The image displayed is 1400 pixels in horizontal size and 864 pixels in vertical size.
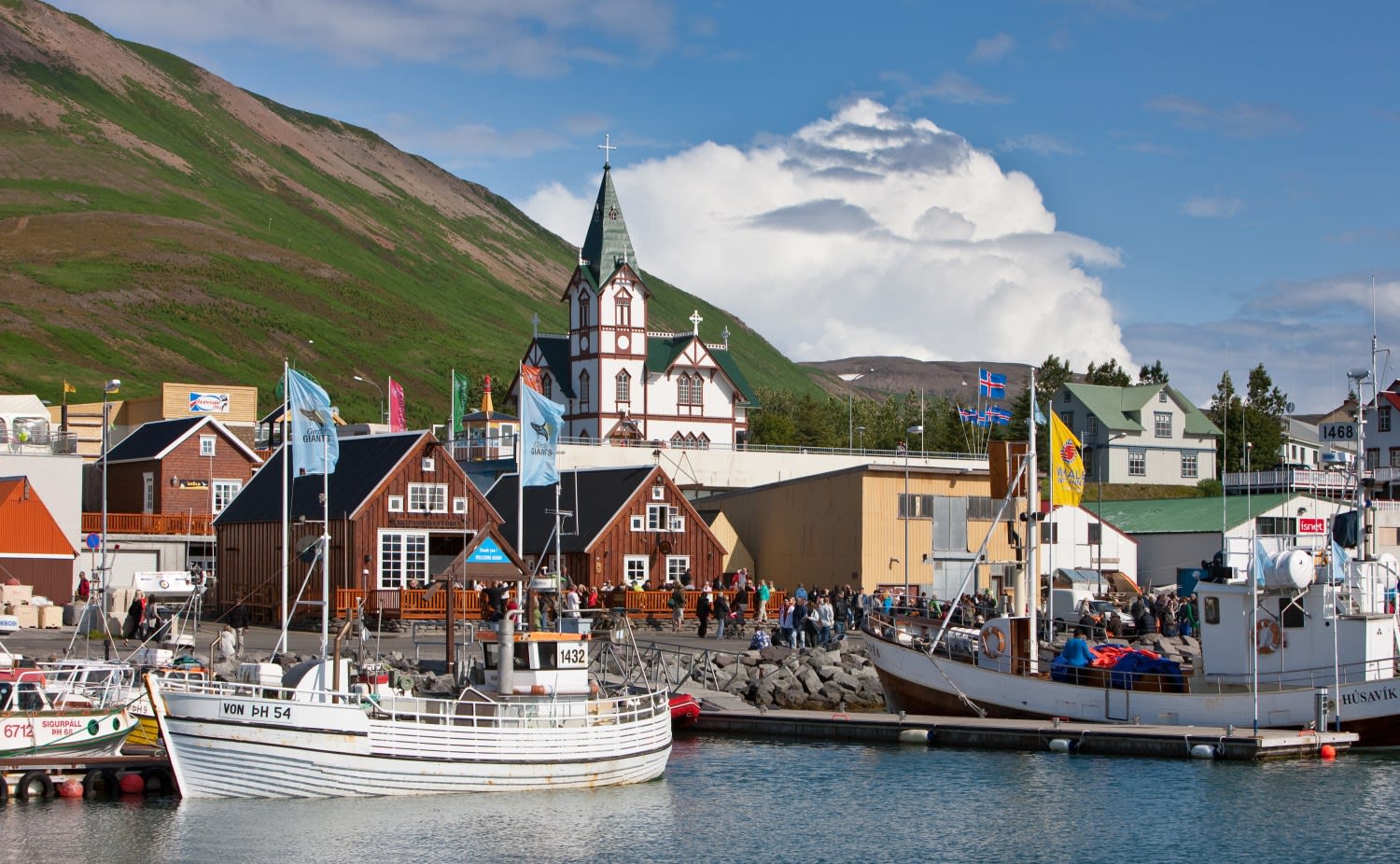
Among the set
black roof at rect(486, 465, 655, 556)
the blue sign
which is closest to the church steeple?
black roof at rect(486, 465, 655, 556)

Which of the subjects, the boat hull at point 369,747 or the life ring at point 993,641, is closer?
the boat hull at point 369,747

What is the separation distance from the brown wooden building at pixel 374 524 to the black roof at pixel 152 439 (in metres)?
11.2

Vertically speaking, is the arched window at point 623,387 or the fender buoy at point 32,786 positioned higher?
the arched window at point 623,387

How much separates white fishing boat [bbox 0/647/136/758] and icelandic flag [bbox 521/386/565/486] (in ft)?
38.1

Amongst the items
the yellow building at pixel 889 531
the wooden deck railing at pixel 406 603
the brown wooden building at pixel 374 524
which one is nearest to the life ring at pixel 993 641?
the wooden deck railing at pixel 406 603

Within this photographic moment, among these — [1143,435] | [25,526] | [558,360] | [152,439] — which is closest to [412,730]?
[25,526]

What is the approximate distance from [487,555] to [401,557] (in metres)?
6.22

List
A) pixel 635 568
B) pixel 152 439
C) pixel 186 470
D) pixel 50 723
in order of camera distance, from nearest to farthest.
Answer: pixel 50 723, pixel 635 568, pixel 186 470, pixel 152 439

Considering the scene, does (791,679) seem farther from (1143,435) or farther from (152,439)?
(1143,435)

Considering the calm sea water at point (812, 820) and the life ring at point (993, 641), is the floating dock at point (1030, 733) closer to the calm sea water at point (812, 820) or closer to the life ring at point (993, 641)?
the calm sea water at point (812, 820)

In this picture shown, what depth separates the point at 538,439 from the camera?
4272 centimetres

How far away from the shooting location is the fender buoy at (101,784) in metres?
33.8

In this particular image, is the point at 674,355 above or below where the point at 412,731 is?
above

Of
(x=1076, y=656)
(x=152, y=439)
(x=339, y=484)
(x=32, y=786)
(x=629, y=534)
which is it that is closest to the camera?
(x=32, y=786)
